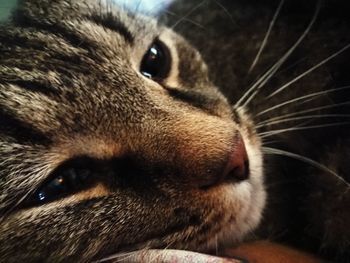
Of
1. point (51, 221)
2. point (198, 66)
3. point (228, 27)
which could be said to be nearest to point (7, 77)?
point (51, 221)

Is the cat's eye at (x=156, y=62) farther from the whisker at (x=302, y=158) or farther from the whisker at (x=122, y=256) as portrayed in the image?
the whisker at (x=122, y=256)

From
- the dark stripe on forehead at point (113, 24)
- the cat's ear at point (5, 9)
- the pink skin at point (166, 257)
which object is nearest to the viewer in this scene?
the pink skin at point (166, 257)

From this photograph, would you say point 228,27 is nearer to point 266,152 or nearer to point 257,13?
point 257,13

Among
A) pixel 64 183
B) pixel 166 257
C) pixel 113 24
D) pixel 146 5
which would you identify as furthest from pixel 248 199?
pixel 146 5

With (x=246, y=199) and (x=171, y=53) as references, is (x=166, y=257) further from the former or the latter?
(x=171, y=53)

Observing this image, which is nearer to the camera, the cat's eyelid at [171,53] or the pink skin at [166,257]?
the pink skin at [166,257]

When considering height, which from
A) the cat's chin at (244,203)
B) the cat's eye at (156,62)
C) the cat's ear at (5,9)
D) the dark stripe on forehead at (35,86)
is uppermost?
the cat's ear at (5,9)

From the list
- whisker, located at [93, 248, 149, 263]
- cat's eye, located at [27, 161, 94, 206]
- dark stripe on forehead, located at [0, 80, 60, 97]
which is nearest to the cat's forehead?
dark stripe on forehead, located at [0, 80, 60, 97]

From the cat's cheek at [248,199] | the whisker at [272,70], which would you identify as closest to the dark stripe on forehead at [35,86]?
the cat's cheek at [248,199]

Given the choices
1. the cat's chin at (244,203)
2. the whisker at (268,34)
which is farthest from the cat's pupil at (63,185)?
the whisker at (268,34)

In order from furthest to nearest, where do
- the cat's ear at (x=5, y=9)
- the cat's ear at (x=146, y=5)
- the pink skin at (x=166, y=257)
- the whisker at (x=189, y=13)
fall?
the whisker at (x=189, y=13)
the cat's ear at (x=146, y=5)
the cat's ear at (x=5, y=9)
the pink skin at (x=166, y=257)

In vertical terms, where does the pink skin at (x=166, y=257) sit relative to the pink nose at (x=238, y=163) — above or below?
below
